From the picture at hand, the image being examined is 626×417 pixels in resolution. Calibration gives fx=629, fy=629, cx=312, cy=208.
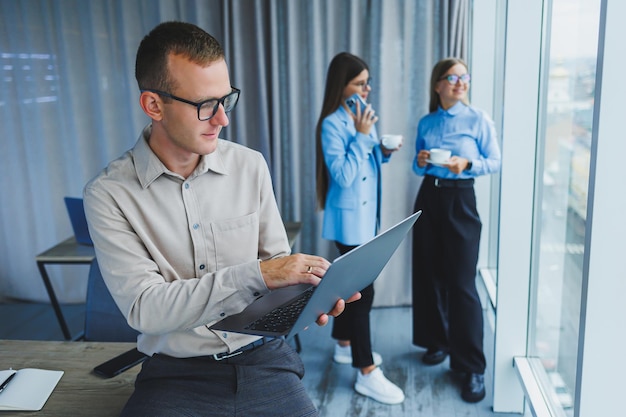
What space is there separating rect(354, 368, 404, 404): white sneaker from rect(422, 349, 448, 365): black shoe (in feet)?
1.06

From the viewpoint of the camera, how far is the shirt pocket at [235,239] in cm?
169

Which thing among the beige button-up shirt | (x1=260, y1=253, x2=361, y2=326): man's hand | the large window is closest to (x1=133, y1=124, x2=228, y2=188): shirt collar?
the beige button-up shirt

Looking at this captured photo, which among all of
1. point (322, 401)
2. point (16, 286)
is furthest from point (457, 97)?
point (16, 286)

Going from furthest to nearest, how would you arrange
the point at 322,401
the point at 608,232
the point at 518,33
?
the point at 322,401 < the point at 518,33 < the point at 608,232

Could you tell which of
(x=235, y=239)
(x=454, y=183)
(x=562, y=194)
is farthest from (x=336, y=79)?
(x=235, y=239)

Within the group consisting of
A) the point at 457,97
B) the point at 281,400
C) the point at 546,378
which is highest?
the point at 457,97

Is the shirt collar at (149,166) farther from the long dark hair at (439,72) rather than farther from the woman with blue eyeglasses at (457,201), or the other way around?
the long dark hair at (439,72)

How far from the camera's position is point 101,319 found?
217cm

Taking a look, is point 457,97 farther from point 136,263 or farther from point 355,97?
point 136,263

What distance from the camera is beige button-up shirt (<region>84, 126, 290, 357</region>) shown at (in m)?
1.50

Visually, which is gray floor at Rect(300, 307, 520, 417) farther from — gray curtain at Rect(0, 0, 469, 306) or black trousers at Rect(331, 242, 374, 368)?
gray curtain at Rect(0, 0, 469, 306)

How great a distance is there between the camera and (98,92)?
4.15 metres

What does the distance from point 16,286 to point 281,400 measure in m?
3.52

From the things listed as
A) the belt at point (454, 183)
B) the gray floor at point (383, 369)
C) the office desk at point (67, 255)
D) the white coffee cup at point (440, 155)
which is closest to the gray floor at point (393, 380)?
the gray floor at point (383, 369)
